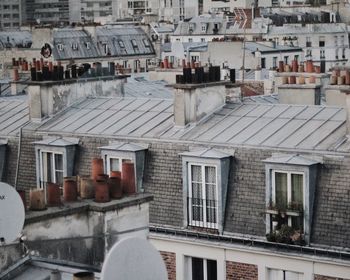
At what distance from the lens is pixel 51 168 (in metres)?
22.6

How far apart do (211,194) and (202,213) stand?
0.39 meters

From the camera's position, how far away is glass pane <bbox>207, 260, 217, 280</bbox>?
19.8 metres

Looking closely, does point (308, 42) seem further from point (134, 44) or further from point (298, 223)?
point (298, 223)

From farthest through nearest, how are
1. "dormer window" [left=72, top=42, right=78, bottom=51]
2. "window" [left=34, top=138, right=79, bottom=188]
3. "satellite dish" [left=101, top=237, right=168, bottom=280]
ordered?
"dormer window" [left=72, top=42, right=78, bottom=51] → "window" [left=34, top=138, right=79, bottom=188] → "satellite dish" [left=101, top=237, right=168, bottom=280]

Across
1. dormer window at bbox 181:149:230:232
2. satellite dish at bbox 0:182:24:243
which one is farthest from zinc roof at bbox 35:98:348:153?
satellite dish at bbox 0:182:24:243

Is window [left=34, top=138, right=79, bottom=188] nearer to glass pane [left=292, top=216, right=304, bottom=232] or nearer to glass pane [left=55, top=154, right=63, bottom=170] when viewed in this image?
glass pane [left=55, top=154, right=63, bottom=170]

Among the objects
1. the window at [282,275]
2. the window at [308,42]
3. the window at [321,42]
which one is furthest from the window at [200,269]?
the window at [321,42]

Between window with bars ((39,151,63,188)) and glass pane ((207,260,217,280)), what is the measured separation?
12.9 feet

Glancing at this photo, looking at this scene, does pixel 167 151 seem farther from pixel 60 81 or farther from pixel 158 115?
Result: pixel 60 81

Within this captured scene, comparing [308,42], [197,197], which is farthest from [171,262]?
[308,42]

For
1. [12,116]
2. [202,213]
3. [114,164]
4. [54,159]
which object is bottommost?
[202,213]

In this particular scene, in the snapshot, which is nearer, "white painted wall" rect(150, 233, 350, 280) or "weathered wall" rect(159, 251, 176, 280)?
"white painted wall" rect(150, 233, 350, 280)

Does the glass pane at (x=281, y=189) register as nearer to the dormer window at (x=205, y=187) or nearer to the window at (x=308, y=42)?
the dormer window at (x=205, y=187)

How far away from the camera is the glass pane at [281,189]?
1916 cm
